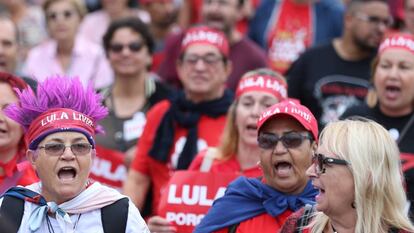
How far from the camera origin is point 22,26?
1231 centimetres

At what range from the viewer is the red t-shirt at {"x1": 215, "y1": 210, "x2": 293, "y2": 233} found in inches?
243

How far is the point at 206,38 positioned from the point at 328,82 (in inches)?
46.1

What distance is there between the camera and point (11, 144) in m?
6.81

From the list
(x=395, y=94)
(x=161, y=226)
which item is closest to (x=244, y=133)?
(x=161, y=226)

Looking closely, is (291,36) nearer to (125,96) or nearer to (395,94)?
(125,96)

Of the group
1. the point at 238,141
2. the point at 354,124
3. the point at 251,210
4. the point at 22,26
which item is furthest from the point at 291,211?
the point at 22,26

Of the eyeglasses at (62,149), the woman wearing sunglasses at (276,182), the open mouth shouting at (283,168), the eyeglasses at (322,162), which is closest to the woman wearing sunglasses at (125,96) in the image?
the woman wearing sunglasses at (276,182)

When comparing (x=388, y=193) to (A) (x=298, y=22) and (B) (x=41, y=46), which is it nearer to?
(A) (x=298, y=22)

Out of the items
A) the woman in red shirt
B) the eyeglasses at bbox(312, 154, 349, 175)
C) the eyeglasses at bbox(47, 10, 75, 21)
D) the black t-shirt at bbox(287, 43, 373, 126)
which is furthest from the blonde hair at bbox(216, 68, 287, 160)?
the eyeglasses at bbox(47, 10, 75, 21)

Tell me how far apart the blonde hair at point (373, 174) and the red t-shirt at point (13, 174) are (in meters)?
2.02

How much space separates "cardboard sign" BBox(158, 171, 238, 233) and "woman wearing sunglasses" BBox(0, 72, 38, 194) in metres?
0.90

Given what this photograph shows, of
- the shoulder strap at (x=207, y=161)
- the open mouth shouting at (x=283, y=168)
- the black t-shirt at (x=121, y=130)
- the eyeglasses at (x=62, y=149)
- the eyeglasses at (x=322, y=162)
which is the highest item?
the black t-shirt at (x=121, y=130)

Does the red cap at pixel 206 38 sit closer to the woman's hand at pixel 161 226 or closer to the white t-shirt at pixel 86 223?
the woman's hand at pixel 161 226

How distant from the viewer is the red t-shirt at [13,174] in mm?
6680
